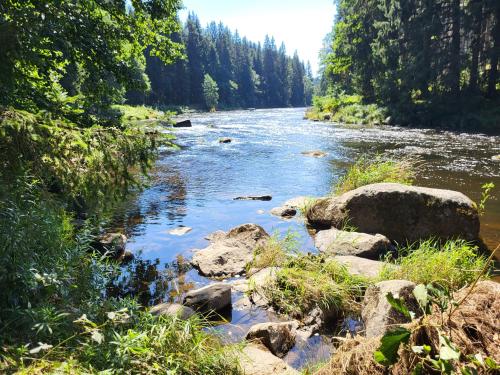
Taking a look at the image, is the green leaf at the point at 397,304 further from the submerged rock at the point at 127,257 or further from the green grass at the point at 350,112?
the green grass at the point at 350,112

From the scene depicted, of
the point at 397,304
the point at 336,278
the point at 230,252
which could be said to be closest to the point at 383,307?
the point at 336,278

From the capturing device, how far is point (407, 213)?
8.52 meters

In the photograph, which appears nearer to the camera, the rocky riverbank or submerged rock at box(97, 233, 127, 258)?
the rocky riverbank

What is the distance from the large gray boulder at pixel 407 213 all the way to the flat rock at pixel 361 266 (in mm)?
1982

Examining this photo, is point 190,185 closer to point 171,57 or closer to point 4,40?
point 171,57

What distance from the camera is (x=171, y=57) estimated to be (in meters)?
9.61

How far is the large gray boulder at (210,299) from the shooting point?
18.8 ft

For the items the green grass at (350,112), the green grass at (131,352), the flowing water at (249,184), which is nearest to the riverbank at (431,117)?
the green grass at (350,112)

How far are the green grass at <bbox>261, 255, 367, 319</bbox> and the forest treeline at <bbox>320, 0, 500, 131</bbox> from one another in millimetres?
25207

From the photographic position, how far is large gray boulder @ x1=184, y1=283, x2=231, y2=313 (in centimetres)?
572

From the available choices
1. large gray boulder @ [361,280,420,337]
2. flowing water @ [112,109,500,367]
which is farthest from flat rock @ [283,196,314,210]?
large gray boulder @ [361,280,420,337]

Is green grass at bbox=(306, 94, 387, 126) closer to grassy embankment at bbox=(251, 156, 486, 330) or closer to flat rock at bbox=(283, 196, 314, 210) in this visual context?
flat rock at bbox=(283, 196, 314, 210)

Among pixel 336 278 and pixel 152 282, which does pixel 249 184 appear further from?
pixel 336 278

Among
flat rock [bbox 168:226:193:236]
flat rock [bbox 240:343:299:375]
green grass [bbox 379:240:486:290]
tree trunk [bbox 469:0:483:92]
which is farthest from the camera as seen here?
tree trunk [bbox 469:0:483:92]
